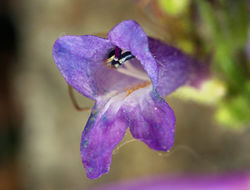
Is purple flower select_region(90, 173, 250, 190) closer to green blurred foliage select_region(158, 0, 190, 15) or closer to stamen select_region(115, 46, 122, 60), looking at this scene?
green blurred foliage select_region(158, 0, 190, 15)

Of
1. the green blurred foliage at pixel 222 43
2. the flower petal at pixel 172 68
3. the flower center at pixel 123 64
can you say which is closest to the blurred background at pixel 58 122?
the green blurred foliage at pixel 222 43

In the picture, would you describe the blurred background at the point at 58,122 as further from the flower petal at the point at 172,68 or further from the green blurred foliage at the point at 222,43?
the flower petal at the point at 172,68

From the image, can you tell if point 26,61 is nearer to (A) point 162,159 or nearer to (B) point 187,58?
(A) point 162,159

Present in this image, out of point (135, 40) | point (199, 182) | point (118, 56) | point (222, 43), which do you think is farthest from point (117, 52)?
point (199, 182)

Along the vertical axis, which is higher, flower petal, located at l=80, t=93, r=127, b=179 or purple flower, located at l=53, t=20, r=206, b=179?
purple flower, located at l=53, t=20, r=206, b=179

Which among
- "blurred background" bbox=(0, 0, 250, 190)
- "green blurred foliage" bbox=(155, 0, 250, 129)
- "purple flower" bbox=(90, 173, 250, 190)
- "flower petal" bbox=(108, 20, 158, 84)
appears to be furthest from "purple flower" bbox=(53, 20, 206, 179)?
"blurred background" bbox=(0, 0, 250, 190)

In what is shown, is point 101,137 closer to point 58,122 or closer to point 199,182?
point 199,182

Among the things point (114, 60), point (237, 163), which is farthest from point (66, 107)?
point (114, 60)
